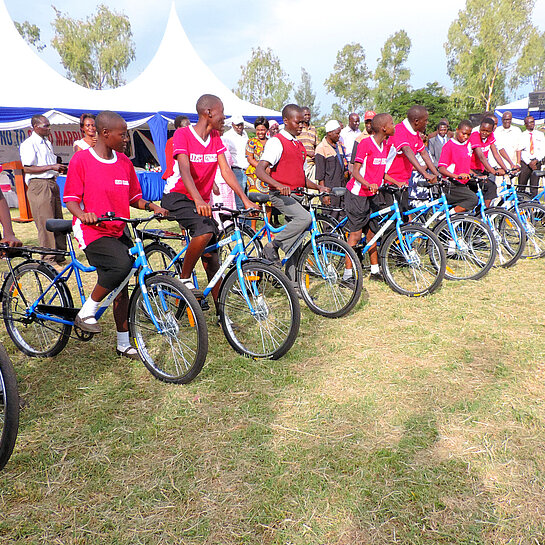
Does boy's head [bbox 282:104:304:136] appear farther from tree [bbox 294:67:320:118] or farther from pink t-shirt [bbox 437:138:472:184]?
tree [bbox 294:67:320:118]

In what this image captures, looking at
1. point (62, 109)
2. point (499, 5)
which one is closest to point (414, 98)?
point (499, 5)

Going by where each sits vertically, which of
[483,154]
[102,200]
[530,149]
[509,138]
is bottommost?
[102,200]

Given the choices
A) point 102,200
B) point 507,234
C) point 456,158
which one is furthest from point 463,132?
point 102,200

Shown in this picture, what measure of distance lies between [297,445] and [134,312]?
168cm

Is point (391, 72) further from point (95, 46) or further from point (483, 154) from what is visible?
point (483, 154)

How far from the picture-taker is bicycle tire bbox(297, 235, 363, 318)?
4641mm

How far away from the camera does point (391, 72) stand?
6044 cm

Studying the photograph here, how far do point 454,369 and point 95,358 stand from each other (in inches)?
122

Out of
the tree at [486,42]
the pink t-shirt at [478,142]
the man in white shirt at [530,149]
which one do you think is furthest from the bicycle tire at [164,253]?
the tree at [486,42]

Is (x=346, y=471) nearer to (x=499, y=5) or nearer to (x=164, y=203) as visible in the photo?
(x=164, y=203)

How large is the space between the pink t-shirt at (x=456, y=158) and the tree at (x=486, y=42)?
145 ft

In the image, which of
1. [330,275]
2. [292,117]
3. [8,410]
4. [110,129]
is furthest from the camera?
[292,117]

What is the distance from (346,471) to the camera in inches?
100

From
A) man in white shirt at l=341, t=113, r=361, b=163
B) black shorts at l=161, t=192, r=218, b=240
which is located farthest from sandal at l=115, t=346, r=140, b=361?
man in white shirt at l=341, t=113, r=361, b=163
